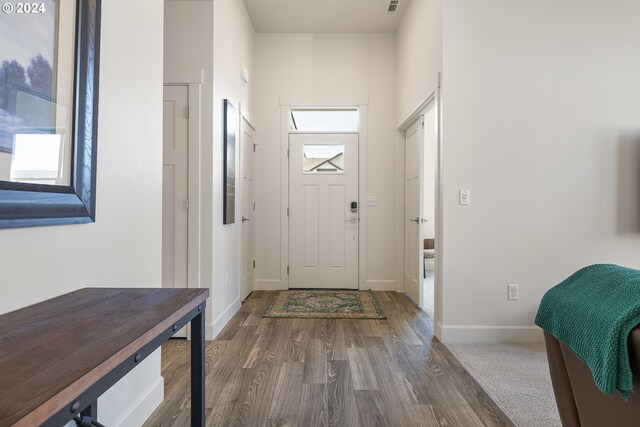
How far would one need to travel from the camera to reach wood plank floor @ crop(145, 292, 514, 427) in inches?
67.8

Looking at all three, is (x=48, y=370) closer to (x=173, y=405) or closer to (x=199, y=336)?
(x=199, y=336)

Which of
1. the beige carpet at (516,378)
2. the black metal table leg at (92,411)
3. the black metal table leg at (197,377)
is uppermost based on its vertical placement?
the black metal table leg at (197,377)

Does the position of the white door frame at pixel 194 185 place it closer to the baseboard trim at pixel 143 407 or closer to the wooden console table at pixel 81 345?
the baseboard trim at pixel 143 407

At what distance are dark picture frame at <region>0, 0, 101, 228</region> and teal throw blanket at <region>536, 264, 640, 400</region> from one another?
158 cm

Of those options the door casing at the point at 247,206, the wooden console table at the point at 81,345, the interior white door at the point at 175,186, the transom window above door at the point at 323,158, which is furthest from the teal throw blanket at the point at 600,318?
the transom window above door at the point at 323,158

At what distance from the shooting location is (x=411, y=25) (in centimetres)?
366

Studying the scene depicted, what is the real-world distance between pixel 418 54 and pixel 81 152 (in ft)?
10.0

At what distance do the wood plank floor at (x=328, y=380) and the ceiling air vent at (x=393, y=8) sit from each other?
10.5ft

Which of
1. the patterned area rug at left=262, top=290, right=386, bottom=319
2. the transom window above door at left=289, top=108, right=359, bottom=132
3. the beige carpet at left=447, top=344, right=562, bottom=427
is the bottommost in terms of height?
the beige carpet at left=447, top=344, right=562, bottom=427

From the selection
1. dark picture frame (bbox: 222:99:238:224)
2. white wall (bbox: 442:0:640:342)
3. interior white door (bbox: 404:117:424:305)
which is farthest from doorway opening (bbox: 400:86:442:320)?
dark picture frame (bbox: 222:99:238:224)

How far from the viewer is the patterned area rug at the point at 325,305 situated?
337 centimetres

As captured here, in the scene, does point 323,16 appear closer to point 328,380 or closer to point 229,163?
point 229,163

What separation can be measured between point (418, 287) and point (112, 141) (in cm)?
316

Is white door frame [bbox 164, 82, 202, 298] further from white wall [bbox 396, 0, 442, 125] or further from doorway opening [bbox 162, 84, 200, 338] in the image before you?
white wall [bbox 396, 0, 442, 125]
